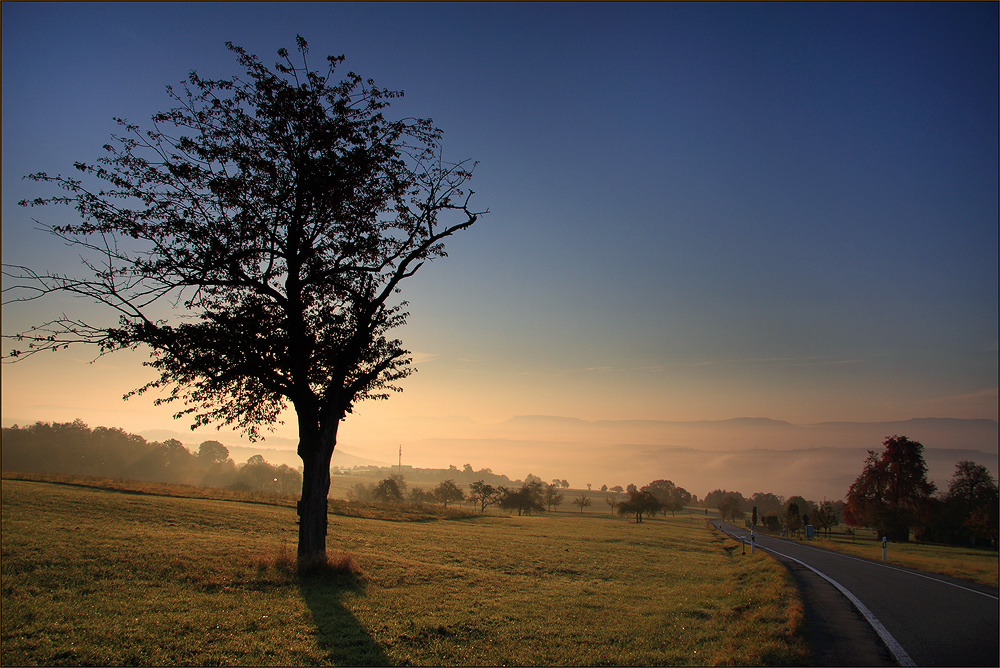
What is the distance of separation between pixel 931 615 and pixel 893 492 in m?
82.2

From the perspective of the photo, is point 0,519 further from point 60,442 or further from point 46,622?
point 60,442

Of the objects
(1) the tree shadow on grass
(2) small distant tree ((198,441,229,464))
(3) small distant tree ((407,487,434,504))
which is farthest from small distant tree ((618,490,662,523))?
(2) small distant tree ((198,441,229,464))

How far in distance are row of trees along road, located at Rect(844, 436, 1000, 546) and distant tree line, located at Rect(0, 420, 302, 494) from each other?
96325 millimetres

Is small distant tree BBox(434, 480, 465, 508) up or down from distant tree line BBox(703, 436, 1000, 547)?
down

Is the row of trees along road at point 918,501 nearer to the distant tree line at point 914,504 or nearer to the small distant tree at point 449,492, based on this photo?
the distant tree line at point 914,504

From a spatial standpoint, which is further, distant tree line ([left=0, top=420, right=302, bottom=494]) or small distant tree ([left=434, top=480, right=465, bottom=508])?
distant tree line ([left=0, top=420, right=302, bottom=494])

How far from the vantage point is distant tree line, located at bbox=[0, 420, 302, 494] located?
11388cm

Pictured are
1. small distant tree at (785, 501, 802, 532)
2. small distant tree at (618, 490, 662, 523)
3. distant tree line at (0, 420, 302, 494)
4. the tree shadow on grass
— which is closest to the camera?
the tree shadow on grass

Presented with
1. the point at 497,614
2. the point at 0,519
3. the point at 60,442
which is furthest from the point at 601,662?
the point at 60,442

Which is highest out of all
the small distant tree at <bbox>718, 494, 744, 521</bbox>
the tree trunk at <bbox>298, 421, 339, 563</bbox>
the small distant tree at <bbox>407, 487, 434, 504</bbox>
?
the tree trunk at <bbox>298, 421, 339, 563</bbox>

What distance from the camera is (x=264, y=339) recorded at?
16094 millimetres

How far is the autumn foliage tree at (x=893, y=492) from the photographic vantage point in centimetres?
6775

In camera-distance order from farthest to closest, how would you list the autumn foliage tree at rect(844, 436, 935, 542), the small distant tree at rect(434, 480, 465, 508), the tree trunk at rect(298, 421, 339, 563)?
the small distant tree at rect(434, 480, 465, 508)
the autumn foliage tree at rect(844, 436, 935, 542)
the tree trunk at rect(298, 421, 339, 563)

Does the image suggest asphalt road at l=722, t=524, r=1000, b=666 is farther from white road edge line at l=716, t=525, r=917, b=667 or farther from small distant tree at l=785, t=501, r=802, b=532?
small distant tree at l=785, t=501, r=802, b=532
